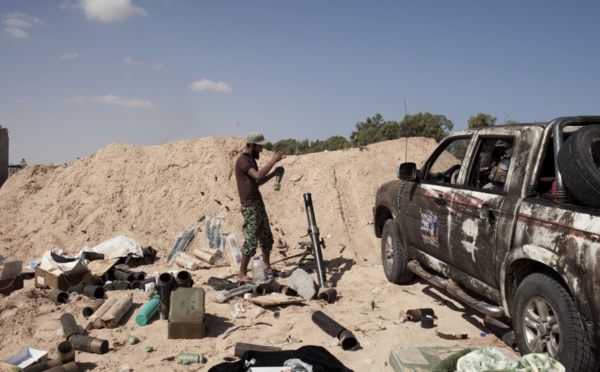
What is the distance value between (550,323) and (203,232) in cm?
751

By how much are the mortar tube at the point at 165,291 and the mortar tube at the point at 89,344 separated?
2.75 ft

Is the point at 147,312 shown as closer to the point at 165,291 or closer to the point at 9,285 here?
the point at 165,291

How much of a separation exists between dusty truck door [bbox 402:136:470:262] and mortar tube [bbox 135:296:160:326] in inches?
125

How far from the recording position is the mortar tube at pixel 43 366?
4.35m

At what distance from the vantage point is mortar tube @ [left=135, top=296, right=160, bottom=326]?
563cm

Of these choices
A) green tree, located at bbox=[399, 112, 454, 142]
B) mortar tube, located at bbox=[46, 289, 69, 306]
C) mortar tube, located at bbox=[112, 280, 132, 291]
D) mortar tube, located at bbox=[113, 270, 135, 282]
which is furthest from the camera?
green tree, located at bbox=[399, 112, 454, 142]

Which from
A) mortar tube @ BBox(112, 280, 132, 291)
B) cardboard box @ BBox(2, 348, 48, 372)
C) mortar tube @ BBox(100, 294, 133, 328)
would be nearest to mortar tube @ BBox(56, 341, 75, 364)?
cardboard box @ BBox(2, 348, 48, 372)

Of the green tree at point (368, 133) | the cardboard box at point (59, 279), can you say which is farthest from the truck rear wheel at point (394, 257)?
the green tree at point (368, 133)

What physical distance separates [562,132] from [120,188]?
9.81m

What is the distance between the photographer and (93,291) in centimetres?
656

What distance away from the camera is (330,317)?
5.70m

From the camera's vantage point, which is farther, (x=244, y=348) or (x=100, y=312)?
(x=100, y=312)

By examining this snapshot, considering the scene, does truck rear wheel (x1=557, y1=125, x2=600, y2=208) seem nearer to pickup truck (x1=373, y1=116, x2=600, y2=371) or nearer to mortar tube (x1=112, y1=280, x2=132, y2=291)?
pickup truck (x1=373, y1=116, x2=600, y2=371)

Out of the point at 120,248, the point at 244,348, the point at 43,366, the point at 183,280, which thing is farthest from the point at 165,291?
the point at 120,248
